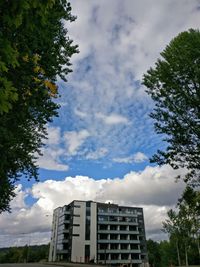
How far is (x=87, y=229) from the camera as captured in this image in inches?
3578

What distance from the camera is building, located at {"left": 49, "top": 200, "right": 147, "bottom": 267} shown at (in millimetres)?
87938

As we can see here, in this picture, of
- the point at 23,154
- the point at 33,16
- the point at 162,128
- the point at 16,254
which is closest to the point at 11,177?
the point at 23,154

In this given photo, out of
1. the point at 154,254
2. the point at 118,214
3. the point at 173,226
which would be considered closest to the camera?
the point at 173,226

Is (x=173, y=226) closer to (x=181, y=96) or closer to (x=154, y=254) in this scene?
(x=181, y=96)

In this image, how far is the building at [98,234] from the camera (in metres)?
87.9

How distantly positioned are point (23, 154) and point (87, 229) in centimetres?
7940

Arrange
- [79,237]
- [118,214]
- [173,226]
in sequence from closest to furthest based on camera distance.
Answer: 1. [173,226]
2. [79,237]
3. [118,214]

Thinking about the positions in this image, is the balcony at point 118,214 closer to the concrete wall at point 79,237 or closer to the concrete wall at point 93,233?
the concrete wall at point 93,233

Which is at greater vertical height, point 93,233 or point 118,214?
point 118,214

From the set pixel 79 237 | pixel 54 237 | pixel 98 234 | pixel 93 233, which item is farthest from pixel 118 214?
pixel 54 237

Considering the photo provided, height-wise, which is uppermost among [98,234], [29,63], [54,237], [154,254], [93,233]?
[54,237]

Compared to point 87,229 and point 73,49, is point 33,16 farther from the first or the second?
point 87,229

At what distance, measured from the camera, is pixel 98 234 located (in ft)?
301

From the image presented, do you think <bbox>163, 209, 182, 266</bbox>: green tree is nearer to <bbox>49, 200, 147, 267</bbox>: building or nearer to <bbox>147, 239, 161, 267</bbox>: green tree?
<bbox>49, 200, 147, 267</bbox>: building
